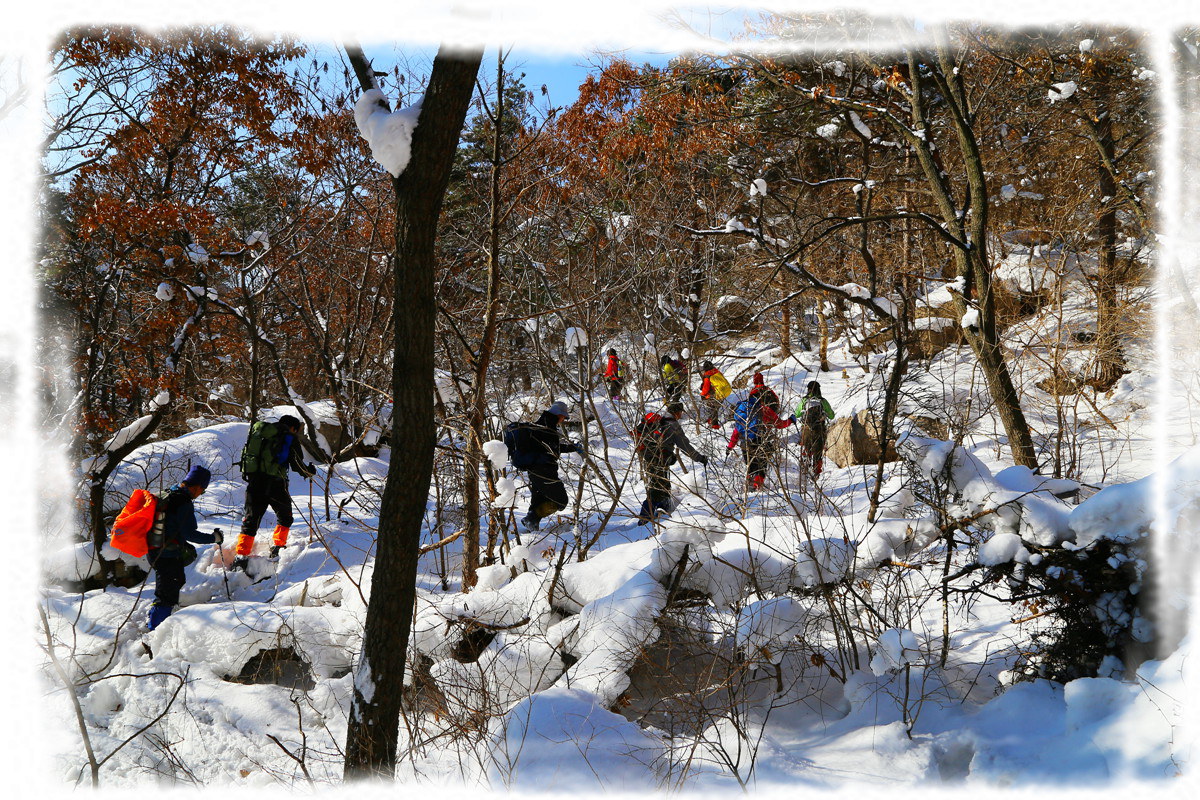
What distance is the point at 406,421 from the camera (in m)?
3.01

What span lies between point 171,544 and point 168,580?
308 millimetres

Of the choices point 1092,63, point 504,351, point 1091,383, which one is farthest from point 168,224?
point 1092,63

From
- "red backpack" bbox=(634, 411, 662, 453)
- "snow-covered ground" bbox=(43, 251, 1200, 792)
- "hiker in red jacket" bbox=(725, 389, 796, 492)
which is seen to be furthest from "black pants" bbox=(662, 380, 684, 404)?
"snow-covered ground" bbox=(43, 251, 1200, 792)

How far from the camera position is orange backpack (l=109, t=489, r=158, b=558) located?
5855 millimetres

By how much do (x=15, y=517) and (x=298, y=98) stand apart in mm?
8873

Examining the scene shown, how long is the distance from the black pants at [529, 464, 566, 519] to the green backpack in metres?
2.83

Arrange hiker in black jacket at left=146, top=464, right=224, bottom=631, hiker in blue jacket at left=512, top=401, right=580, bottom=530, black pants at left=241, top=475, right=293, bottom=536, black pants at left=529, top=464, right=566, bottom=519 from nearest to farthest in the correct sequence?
hiker in black jacket at left=146, top=464, right=224, bottom=631, hiker in blue jacket at left=512, top=401, right=580, bottom=530, black pants at left=241, top=475, right=293, bottom=536, black pants at left=529, top=464, right=566, bottom=519

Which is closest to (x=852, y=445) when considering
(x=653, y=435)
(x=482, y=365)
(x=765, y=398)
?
(x=765, y=398)

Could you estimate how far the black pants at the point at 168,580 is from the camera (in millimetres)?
5789

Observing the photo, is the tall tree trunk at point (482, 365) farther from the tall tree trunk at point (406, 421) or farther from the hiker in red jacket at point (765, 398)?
the hiker in red jacket at point (765, 398)

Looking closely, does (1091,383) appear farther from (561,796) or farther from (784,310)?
(561,796)

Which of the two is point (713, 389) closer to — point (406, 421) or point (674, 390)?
point (674, 390)

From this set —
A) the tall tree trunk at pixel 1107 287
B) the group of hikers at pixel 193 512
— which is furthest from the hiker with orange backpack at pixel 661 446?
the tall tree trunk at pixel 1107 287

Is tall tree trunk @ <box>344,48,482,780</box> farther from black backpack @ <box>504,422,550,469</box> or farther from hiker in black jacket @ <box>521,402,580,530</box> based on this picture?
black backpack @ <box>504,422,550,469</box>
